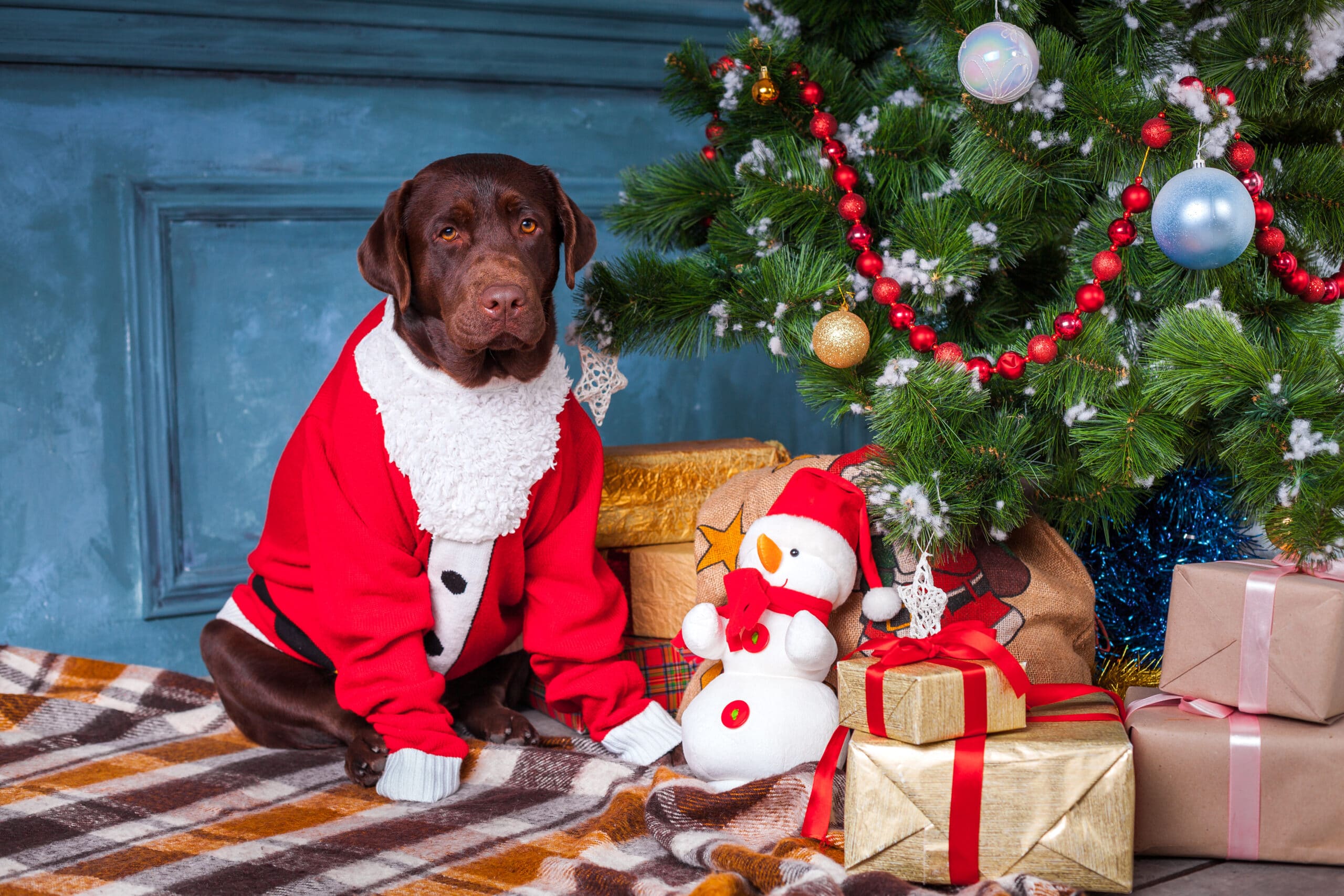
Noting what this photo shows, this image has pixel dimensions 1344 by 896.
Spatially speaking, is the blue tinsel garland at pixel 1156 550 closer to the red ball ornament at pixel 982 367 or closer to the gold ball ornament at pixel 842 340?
the red ball ornament at pixel 982 367

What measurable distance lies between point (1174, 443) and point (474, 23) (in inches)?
77.5

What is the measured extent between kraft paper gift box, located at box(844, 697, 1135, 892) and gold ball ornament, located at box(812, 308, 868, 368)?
1.92ft

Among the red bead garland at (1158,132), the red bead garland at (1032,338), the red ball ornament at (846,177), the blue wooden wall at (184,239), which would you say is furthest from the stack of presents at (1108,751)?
the blue wooden wall at (184,239)

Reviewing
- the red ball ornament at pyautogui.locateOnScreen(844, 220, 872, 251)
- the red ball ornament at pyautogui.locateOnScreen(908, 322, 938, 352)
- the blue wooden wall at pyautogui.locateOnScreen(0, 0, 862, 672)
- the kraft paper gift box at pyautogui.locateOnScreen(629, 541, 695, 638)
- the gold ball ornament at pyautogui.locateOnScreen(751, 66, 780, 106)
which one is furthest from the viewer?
the blue wooden wall at pyautogui.locateOnScreen(0, 0, 862, 672)

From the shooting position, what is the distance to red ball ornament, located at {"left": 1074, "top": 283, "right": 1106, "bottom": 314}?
61.8 inches

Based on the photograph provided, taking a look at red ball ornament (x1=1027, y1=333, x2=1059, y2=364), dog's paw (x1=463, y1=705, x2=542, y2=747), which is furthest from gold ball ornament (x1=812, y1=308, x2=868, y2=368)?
dog's paw (x1=463, y1=705, x2=542, y2=747)

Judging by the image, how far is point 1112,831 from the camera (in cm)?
130

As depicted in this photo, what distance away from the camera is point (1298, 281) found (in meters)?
1.60

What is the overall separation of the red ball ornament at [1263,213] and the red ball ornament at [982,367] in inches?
15.6

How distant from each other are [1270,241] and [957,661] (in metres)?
0.75

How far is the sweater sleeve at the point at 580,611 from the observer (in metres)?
1.96

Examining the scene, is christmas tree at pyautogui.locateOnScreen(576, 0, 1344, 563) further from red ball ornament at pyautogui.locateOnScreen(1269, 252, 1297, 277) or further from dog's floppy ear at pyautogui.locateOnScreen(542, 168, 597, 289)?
dog's floppy ear at pyautogui.locateOnScreen(542, 168, 597, 289)

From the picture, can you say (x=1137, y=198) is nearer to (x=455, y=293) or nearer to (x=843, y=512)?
Result: (x=843, y=512)

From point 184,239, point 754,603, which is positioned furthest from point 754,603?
point 184,239
